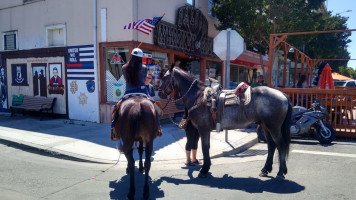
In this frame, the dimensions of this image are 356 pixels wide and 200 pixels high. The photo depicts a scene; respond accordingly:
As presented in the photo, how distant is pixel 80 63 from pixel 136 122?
7.30m

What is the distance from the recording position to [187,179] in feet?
16.4

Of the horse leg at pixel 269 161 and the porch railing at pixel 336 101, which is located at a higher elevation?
the porch railing at pixel 336 101

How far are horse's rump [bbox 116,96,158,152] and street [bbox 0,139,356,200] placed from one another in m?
0.96

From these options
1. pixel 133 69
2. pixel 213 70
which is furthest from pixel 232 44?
pixel 213 70

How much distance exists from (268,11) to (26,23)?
442 inches

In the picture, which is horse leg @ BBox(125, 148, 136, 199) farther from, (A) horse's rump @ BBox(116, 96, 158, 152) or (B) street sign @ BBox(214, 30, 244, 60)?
(B) street sign @ BBox(214, 30, 244, 60)

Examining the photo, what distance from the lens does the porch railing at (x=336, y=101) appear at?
27.0ft

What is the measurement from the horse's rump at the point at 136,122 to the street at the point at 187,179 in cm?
96

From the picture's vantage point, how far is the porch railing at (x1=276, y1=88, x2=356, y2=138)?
8.22 m

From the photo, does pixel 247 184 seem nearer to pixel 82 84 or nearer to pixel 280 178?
pixel 280 178

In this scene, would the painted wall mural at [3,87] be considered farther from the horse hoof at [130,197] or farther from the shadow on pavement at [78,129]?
the horse hoof at [130,197]

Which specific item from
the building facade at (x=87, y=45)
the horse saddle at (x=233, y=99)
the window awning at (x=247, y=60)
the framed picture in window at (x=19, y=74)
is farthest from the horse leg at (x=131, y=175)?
the window awning at (x=247, y=60)

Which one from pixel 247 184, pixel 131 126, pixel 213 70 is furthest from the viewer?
pixel 213 70

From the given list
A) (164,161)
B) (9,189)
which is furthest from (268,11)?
(9,189)
